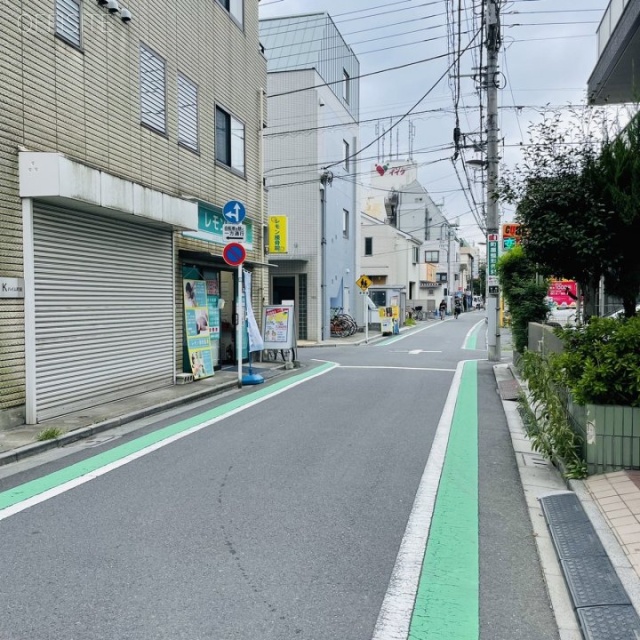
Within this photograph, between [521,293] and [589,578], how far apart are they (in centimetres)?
1174

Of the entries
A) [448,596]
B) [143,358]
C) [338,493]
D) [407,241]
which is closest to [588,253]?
[338,493]

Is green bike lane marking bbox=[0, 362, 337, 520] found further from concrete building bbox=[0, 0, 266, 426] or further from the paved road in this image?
concrete building bbox=[0, 0, 266, 426]

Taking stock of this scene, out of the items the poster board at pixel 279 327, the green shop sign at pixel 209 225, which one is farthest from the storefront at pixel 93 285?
the poster board at pixel 279 327

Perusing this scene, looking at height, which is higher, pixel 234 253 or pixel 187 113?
pixel 187 113

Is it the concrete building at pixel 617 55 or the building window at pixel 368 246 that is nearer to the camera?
the concrete building at pixel 617 55

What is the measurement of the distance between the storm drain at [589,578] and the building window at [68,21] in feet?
29.1

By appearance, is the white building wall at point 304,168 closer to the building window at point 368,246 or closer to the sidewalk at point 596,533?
the building window at point 368,246

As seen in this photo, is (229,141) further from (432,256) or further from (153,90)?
(432,256)

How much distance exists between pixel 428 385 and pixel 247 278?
206 inches

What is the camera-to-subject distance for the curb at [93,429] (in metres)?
6.60

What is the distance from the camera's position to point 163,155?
1167cm

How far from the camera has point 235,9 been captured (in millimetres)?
15508

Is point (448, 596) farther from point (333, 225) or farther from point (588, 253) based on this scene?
point (333, 225)

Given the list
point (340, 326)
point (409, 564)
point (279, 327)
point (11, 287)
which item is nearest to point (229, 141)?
point (279, 327)
